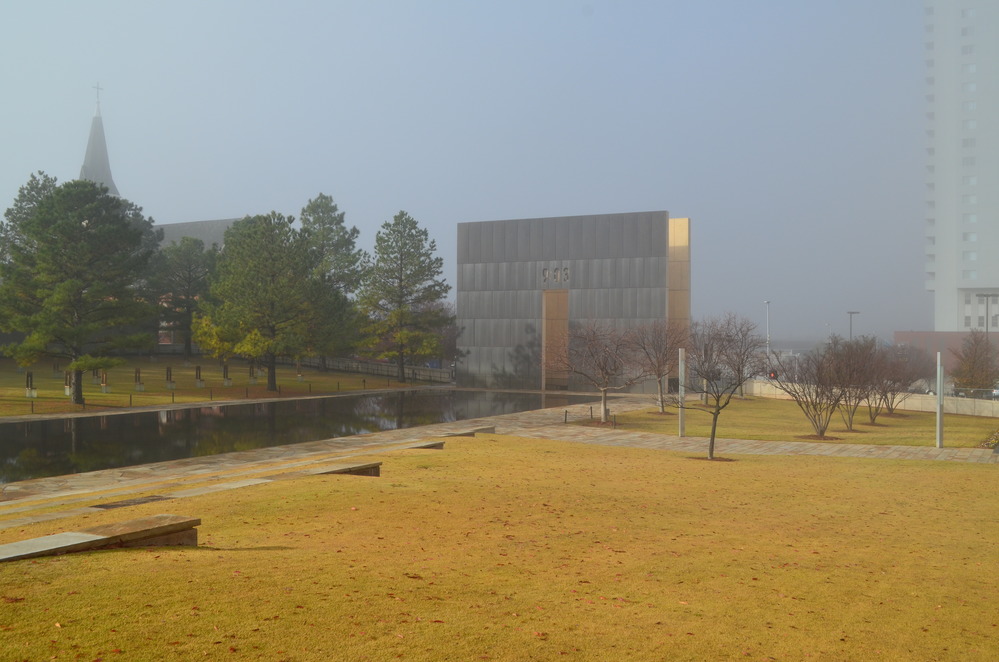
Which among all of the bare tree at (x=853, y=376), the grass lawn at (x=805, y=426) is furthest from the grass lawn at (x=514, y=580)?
the bare tree at (x=853, y=376)

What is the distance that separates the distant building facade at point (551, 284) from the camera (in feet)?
187

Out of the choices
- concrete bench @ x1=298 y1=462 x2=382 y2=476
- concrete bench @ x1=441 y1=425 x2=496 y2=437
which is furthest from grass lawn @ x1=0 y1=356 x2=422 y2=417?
concrete bench @ x1=298 y1=462 x2=382 y2=476

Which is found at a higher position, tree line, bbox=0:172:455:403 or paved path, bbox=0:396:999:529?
tree line, bbox=0:172:455:403

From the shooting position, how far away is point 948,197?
101m

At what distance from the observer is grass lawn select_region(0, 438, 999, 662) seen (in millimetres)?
5414

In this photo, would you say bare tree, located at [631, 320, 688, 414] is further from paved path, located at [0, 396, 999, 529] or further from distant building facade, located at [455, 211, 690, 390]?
distant building facade, located at [455, 211, 690, 390]

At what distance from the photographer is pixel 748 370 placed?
55.6 metres

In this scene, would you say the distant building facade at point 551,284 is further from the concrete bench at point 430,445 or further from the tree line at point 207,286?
the concrete bench at point 430,445

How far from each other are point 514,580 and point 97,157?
11859 cm

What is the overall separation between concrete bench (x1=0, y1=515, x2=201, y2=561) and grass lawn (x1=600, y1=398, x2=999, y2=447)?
2130cm

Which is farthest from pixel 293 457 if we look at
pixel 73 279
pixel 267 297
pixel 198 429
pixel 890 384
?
pixel 890 384

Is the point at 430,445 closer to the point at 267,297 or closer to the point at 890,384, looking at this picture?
the point at 890,384

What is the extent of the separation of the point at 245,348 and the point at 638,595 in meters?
43.5

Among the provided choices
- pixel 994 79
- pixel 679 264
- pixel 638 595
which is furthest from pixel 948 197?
pixel 638 595
